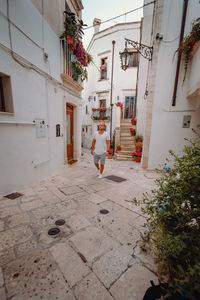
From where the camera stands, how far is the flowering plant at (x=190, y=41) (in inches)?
157

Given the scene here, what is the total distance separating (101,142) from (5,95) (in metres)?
2.81

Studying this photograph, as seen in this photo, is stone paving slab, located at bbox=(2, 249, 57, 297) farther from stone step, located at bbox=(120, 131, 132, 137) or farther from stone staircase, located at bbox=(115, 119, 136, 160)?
stone step, located at bbox=(120, 131, 132, 137)

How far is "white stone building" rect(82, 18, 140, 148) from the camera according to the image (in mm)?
11250

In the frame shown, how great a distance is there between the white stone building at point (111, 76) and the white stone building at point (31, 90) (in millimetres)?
7061

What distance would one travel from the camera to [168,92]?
517cm

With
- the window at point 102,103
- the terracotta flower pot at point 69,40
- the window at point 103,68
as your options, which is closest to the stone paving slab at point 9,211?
the terracotta flower pot at point 69,40

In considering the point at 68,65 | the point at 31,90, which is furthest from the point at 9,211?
the point at 68,65

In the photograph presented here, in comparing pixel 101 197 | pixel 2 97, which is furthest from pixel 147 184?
pixel 2 97

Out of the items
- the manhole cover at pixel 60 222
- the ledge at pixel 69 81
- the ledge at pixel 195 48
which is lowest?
the manhole cover at pixel 60 222

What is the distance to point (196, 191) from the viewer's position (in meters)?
1.18

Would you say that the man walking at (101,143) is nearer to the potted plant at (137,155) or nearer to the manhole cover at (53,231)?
the manhole cover at (53,231)

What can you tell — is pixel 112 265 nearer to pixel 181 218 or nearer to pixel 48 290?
pixel 48 290

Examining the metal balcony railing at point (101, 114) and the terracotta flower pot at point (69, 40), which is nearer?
the terracotta flower pot at point (69, 40)

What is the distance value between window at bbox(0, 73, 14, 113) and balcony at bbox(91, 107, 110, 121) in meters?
9.35
